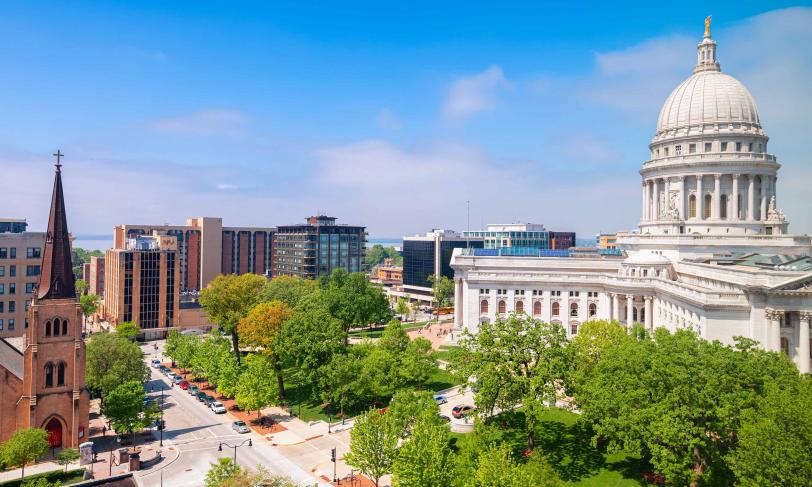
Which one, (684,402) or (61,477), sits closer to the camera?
(684,402)

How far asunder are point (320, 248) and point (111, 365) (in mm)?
103661

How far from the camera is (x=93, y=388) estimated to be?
219 feet

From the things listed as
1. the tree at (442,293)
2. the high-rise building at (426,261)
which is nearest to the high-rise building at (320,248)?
the high-rise building at (426,261)

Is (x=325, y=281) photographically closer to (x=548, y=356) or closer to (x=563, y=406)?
(x=563, y=406)

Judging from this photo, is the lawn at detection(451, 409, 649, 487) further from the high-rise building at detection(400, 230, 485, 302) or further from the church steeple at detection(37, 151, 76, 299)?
the high-rise building at detection(400, 230, 485, 302)

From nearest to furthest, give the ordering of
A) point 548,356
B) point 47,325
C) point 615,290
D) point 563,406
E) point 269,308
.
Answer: point 548,356
point 47,325
point 563,406
point 269,308
point 615,290

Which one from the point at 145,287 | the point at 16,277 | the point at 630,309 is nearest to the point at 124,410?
the point at 16,277

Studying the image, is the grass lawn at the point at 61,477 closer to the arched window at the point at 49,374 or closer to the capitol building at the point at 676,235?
the arched window at the point at 49,374

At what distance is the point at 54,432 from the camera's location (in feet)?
181

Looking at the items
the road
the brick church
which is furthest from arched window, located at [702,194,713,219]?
the brick church

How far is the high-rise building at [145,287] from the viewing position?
120 meters

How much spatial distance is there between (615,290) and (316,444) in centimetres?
5663

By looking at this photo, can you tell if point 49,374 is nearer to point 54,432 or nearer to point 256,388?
point 54,432

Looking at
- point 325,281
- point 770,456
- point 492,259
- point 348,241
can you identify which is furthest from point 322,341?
point 348,241
